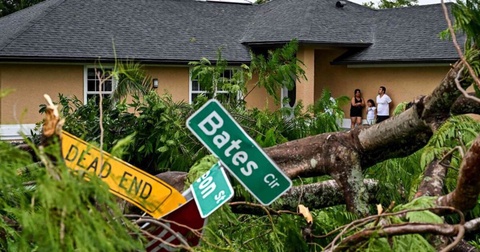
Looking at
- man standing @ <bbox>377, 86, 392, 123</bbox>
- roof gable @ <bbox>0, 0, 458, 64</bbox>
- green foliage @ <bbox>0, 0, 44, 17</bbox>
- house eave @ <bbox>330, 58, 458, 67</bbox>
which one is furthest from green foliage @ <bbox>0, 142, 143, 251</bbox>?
green foliage @ <bbox>0, 0, 44, 17</bbox>

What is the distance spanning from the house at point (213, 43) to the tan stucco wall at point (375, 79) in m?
0.03

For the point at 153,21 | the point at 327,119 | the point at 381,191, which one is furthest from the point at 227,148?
the point at 153,21

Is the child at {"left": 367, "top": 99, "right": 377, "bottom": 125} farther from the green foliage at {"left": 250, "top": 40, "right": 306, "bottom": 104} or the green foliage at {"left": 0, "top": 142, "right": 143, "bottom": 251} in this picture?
the green foliage at {"left": 0, "top": 142, "right": 143, "bottom": 251}

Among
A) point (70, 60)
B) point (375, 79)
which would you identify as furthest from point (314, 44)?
point (70, 60)

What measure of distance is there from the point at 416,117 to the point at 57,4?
16958mm

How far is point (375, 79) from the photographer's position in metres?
18.9

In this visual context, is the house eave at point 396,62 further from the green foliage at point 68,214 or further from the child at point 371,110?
the green foliage at point 68,214

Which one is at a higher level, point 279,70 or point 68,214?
point 68,214

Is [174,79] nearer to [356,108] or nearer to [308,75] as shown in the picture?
[308,75]

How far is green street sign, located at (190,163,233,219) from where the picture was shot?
1.99 m

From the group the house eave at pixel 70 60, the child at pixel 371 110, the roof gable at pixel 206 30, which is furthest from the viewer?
the child at pixel 371 110

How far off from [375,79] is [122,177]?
58.4ft

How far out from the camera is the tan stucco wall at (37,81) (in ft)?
53.6

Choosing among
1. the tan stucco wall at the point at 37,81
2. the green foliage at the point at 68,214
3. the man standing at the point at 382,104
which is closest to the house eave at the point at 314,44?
the man standing at the point at 382,104
